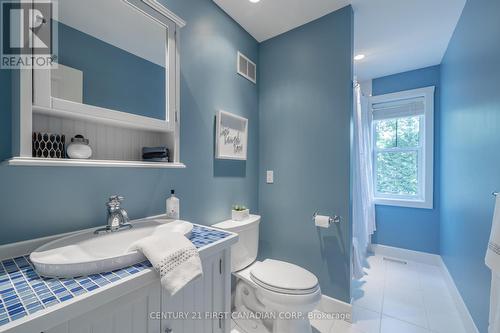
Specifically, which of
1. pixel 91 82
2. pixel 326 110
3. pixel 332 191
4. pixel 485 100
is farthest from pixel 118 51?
pixel 485 100

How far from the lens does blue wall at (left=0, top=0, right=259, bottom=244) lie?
32.6 inches

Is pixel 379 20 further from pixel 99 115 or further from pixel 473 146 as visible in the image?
pixel 99 115

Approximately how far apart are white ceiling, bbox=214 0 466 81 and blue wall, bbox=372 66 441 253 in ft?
1.30

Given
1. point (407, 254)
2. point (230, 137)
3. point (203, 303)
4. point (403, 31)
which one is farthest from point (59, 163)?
point (407, 254)

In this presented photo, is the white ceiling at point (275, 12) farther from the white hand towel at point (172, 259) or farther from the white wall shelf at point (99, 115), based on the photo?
the white hand towel at point (172, 259)

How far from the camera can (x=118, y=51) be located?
109 cm

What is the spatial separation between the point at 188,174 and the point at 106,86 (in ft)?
2.20

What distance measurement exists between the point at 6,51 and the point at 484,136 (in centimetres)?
249

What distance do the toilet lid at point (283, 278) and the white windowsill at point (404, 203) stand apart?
2.14m

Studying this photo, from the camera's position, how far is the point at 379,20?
1871 mm

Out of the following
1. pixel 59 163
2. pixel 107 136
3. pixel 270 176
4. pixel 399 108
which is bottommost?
pixel 270 176

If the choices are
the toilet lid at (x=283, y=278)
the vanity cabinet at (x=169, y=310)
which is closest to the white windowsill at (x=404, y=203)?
the toilet lid at (x=283, y=278)

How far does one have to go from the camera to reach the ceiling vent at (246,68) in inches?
74.7

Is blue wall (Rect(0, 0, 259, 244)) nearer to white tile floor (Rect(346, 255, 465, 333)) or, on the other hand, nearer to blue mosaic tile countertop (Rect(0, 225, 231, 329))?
blue mosaic tile countertop (Rect(0, 225, 231, 329))
